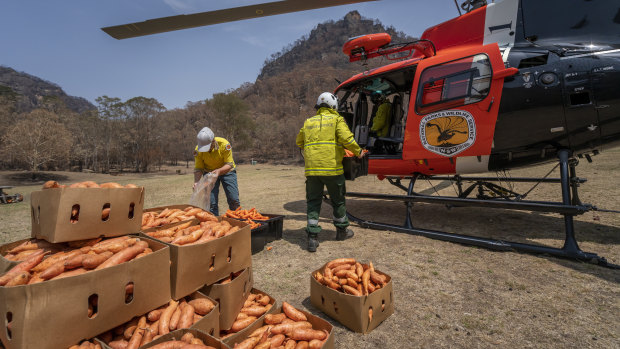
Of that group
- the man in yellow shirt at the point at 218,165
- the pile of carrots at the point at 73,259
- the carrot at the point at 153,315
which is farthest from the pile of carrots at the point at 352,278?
the man in yellow shirt at the point at 218,165

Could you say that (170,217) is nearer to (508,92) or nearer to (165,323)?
(165,323)

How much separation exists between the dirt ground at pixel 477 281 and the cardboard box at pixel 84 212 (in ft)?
5.55

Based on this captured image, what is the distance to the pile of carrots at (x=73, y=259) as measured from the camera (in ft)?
5.81

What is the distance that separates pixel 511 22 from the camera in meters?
4.48

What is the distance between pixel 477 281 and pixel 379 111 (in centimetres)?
478

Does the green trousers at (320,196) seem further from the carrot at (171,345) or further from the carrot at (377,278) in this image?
the carrot at (171,345)

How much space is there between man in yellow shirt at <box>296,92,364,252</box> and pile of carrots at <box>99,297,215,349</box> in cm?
236

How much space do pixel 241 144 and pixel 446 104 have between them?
44.3m

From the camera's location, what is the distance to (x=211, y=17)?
3.49 m

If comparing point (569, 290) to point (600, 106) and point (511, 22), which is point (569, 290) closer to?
point (600, 106)

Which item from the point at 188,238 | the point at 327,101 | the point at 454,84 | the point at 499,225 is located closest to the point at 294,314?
the point at 188,238

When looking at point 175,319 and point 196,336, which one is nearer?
point 196,336

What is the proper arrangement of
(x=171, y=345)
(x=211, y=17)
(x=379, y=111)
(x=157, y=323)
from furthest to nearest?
(x=379, y=111)
(x=211, y=17)
(x=157, y=323)
(x=171, y=345)

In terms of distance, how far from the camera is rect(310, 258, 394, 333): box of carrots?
94.8 inches
